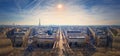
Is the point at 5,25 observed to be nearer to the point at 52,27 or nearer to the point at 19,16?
the point at 19,16

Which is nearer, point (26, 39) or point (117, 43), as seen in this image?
point (117, 43)

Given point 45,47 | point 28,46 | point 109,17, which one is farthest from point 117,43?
point 28,46

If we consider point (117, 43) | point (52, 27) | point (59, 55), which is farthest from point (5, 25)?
point (117, 43)

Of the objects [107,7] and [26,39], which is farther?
[26,39]

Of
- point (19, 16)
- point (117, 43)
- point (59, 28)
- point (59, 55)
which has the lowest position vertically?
point (59, 55)

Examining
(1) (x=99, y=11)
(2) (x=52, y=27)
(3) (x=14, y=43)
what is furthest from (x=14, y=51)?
(1) (x=99, y=11)

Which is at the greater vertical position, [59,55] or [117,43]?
[117,43]

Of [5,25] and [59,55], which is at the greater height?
[5,25]

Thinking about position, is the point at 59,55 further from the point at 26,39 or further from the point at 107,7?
the point at 107,7
